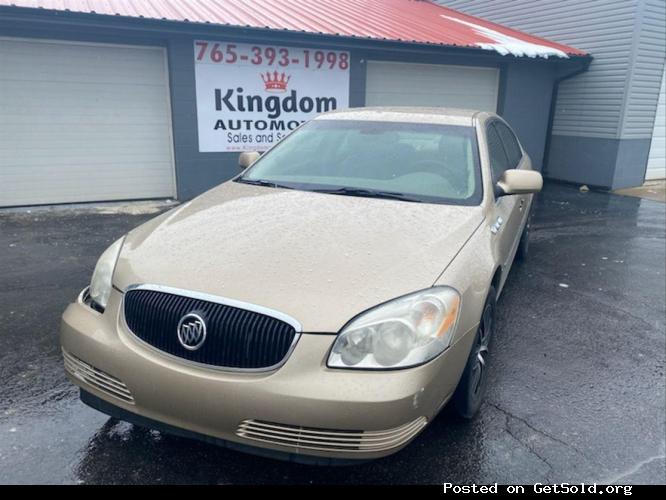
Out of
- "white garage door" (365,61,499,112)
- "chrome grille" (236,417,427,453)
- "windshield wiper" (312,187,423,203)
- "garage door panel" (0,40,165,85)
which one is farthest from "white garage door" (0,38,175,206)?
"chrome grille" (236,417,427,453)

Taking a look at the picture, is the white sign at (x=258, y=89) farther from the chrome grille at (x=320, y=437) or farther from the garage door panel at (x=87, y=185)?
the chrome grille at (x=320, y=437)

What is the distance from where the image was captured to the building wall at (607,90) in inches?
423

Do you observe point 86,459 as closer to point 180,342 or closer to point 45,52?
point 180,342

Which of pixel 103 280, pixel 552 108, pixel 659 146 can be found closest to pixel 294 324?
pixel 103 280

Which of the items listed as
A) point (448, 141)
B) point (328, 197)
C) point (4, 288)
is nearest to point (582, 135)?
point (448, 141)

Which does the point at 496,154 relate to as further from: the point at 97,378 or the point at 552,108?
the point at 552,108

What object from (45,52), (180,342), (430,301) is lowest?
(180,342)

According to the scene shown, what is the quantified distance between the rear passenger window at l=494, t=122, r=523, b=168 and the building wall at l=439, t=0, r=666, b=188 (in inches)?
277

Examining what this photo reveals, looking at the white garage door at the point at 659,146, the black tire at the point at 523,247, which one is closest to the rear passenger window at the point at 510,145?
the black tire at the point at 523,247

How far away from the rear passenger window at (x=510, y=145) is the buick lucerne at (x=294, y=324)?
1.87m

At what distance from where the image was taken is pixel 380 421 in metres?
1.97

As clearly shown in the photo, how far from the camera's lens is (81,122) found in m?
8.19

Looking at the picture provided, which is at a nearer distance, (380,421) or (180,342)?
(380,421)

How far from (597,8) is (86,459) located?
12.8m
